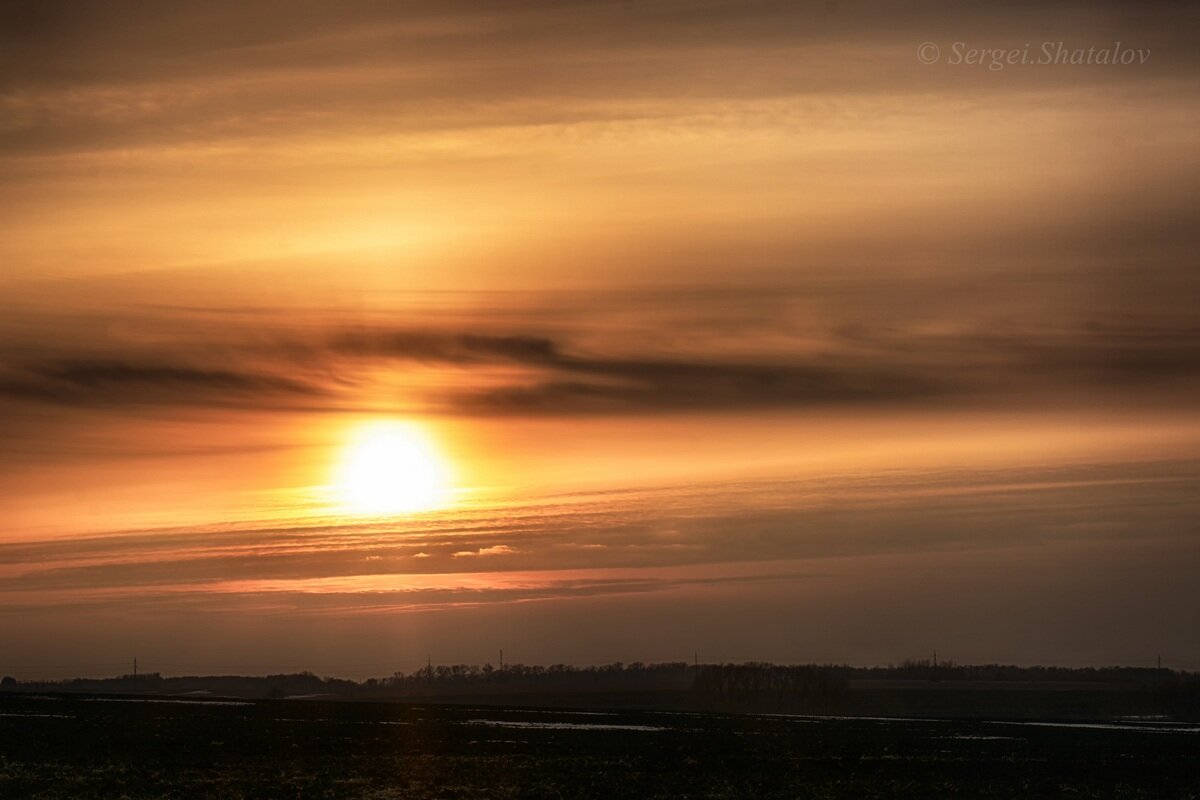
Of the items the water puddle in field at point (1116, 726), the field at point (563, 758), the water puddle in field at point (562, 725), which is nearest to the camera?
the field at point (563, 758)

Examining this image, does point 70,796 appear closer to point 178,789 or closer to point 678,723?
point 178,789

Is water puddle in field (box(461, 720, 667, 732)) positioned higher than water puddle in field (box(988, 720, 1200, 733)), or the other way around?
water puddle in field (box(461, 720, 667, 732))

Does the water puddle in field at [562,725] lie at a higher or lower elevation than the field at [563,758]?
higher

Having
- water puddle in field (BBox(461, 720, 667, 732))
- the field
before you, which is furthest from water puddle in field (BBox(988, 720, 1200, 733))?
water puddle in field (BBox(461, 720, 667, 732))

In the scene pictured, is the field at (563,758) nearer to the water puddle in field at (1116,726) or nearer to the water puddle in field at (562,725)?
the water puddle in field at (562,725)

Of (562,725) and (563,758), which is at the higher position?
(562,725)

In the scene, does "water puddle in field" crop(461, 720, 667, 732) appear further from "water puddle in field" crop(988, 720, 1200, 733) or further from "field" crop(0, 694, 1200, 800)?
"water puddle in field" crop(988, 720, 1200, 733)

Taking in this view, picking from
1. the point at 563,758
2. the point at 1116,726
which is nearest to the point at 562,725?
the point at 563,758

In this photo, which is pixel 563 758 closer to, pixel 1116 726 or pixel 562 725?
pixel 562 725

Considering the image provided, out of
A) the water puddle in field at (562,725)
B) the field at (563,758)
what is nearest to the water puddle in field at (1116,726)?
the field at (563,758)
